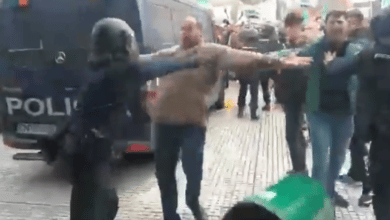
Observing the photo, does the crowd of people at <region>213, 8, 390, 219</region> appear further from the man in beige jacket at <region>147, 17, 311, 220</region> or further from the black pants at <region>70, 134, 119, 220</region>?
the black pants at <region>70, 134, 119, 220</region>

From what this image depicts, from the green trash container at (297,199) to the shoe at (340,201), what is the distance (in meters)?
0.11

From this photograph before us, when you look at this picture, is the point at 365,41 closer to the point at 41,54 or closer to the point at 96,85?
the point at 96,85

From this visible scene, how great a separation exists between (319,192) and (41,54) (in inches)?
58.4

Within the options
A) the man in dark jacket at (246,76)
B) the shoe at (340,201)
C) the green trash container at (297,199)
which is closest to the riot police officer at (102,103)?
the man in dark jacket at (246,76)

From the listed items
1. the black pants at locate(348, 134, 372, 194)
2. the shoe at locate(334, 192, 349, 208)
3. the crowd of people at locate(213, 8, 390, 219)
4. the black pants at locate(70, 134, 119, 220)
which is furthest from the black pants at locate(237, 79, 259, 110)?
the black pants at locate(70, 134, 119, 220)

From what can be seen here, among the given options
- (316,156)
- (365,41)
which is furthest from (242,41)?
(316,156)

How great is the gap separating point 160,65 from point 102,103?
38 centimetres

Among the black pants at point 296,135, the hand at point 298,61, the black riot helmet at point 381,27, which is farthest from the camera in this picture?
the black pants at point 296,135

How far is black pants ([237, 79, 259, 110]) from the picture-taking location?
1865 millimetres

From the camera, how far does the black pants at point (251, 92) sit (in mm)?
1865

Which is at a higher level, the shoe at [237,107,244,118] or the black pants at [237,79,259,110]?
the black pants at [237,79,259,110]

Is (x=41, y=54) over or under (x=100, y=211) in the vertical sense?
over

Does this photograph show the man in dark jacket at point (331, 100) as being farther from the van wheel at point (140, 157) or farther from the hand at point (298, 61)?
the van wheel at point (140, 157)

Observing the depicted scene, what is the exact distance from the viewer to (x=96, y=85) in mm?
1944
